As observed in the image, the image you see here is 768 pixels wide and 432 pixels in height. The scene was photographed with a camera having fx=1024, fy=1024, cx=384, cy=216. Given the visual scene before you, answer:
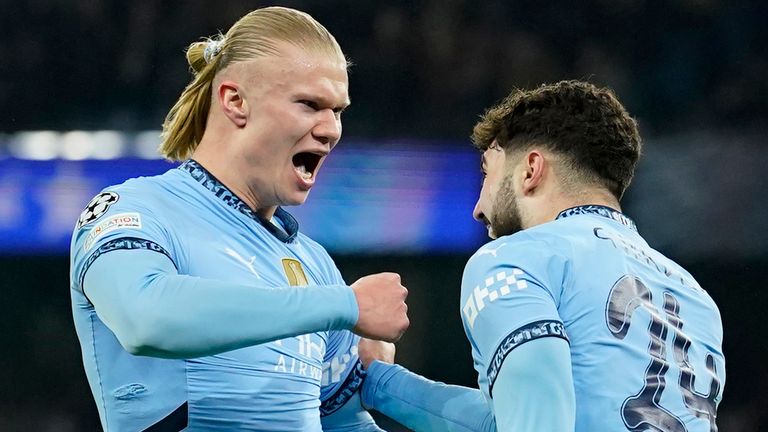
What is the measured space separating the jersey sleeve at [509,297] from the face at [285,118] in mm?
490

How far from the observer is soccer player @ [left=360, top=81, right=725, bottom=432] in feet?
5.44

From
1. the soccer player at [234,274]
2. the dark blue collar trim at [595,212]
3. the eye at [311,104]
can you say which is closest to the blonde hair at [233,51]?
the soccer player at [234,274]

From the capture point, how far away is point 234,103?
2.12 metres

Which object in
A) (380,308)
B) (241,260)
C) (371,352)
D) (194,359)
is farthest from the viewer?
(371,352)

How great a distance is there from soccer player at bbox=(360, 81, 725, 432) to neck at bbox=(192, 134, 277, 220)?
1.65ft

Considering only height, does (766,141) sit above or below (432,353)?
above

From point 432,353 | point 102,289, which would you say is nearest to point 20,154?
point 432,353

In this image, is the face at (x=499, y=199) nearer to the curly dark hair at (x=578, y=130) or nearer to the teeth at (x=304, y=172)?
the curly dark hair at (x=578, y=130)

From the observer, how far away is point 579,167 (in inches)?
82.8

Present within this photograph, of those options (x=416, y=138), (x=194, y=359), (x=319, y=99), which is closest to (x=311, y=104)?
(x=319, y=99)

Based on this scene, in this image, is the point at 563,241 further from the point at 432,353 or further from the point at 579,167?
the point at 432,353

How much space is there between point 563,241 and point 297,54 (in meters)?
0.68

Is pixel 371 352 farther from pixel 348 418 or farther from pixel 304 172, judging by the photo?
pixel 304 172

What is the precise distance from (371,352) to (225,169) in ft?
1.89
